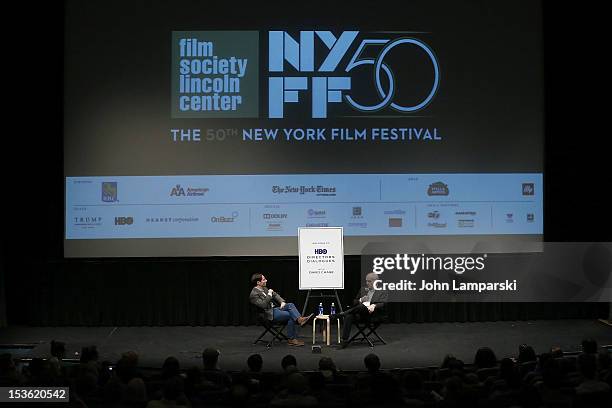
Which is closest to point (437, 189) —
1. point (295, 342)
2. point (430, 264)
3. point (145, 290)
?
point (430, 264)

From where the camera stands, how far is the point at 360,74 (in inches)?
393

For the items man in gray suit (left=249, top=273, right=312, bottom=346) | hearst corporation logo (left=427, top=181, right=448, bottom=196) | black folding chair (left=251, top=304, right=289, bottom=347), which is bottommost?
black folding chair (left=251, top=304, right=289, bottom=347)

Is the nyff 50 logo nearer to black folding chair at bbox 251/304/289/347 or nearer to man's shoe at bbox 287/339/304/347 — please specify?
black folding chair at bbox 251/304/289/347

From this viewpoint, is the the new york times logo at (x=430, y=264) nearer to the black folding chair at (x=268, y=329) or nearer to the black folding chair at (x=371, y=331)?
the black folding chair at (x=371, y=331)

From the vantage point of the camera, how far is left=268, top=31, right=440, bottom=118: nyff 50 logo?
391 inches

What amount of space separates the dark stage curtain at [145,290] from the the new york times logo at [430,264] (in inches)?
14.6

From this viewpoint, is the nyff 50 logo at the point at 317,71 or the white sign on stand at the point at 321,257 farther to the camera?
the nyff 50 logo at the point at 317,71

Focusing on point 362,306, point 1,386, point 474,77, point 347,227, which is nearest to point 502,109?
point 474,77

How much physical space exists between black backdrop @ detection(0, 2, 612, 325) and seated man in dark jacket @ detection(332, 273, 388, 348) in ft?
4.12

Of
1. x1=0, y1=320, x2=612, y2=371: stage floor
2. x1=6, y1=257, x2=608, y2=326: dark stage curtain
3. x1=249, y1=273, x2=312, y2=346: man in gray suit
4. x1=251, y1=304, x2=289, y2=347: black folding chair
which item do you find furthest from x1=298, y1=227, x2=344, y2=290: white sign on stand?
x1=6, y1=257, x2=608, y2=326: dark stage curtain

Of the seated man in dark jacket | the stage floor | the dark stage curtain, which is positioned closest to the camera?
the stage floor

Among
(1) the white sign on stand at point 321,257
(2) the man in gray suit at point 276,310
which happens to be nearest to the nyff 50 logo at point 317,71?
(1) the white sign on stand at point 321,257

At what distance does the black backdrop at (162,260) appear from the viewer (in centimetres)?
1023

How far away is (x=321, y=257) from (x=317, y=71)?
2433 mm
